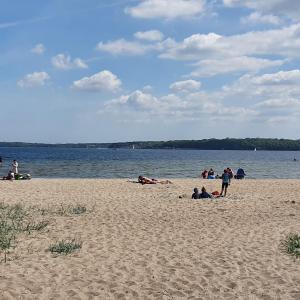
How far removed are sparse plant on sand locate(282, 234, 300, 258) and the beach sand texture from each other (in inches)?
7.8

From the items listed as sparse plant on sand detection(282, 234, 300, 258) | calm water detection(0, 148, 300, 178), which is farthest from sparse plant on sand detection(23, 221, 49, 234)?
calm water detection(0, 148, 300, 178)

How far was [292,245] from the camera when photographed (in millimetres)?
10773

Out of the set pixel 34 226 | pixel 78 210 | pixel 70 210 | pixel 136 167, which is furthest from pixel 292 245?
pixel 136 167

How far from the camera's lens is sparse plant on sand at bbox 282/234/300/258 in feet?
33.5

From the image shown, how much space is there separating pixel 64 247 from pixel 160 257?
2.19 m

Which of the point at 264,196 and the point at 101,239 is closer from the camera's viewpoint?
the point at 101,239

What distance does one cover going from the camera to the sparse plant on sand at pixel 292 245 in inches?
402

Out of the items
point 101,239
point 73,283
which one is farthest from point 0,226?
point 73,283

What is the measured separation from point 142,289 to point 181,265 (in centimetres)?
→ 170

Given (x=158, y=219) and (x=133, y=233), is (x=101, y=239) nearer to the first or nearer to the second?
(x=133, y=233)

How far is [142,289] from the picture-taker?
300 inches

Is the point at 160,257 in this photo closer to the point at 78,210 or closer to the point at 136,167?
the point at 78,210

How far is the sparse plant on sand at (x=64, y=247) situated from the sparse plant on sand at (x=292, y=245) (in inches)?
190

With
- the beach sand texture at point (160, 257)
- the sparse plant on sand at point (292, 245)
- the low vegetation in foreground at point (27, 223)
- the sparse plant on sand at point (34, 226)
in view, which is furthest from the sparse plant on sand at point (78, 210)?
the sparse plant on sand at point (292, 245)
